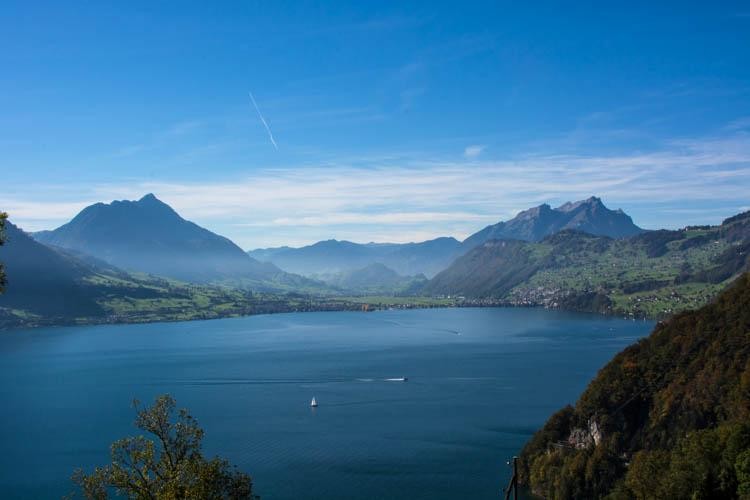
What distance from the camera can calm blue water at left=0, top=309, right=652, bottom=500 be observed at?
57.5 metres

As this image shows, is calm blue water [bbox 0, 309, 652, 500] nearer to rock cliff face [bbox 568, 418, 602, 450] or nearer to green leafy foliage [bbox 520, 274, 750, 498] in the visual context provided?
green leafy foliage [bbox 520, 274, 750, 498]

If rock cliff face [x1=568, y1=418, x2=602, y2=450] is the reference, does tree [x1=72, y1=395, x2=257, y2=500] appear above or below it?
above

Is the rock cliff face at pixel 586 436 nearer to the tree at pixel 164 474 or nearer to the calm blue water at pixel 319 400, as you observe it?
the calm blue water at pixel 319 400

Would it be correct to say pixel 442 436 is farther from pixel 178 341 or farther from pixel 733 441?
pixel 178 341

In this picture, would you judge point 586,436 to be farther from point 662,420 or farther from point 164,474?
point 164,474

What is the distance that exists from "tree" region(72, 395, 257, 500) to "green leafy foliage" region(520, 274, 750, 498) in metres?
27.0

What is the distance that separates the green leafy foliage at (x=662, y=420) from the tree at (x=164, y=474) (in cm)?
2700

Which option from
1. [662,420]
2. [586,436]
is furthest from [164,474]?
[662,420]

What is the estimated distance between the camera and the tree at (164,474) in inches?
689

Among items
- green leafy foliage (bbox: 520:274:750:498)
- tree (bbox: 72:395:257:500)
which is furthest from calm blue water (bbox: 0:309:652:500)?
tree (bbox: 72:395:257:500)

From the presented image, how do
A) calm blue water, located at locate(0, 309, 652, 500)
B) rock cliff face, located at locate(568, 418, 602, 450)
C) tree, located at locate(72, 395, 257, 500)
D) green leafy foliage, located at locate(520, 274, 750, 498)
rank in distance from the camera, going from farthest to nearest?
calm blue water, located at locate(0, 309, 652, 500) → rock cliff face, located at locate(568, 418, 602, 450) → green leafy foliage, located at locate(520, 274, 750, 498) → tree, located at locate(72, 395, 257, 500)

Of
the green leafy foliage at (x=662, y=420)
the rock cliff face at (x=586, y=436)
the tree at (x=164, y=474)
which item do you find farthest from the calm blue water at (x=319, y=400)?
the tree at (x=164, y=474)

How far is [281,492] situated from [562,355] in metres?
88.4

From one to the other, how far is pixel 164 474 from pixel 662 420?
4658cm
